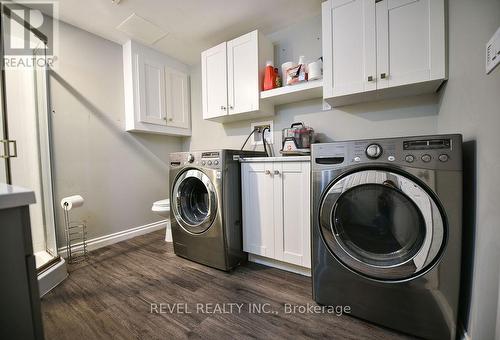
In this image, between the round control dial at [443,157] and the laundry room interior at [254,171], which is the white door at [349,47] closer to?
the laundry room interior at [254,171]

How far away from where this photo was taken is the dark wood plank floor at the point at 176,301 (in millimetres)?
1073

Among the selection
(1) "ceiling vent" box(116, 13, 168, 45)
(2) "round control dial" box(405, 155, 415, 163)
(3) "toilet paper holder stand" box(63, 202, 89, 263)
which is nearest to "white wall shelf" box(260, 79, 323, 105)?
(2) "round control dial" box(405, 155, 415, 163)

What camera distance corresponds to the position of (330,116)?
189 centimetres

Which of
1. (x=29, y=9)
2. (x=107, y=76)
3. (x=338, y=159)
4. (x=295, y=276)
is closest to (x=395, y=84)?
(x=338, y=159)

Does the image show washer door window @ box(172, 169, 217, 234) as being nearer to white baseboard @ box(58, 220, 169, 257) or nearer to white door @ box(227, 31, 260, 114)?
white door @ box(227, 31, 260, 114)

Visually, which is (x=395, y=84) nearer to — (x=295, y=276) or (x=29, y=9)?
(x=295, y=276)

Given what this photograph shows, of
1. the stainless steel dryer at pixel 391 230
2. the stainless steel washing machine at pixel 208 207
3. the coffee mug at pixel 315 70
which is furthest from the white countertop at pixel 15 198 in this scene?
the coffee mug at pixel 315 70

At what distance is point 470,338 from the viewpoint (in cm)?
88

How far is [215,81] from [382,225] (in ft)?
6.37

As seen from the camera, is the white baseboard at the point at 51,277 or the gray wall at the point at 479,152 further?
the white baseboard at the point at 51,277

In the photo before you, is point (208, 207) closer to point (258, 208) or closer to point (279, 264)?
point (258, 208)

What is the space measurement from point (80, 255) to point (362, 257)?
7.86ft

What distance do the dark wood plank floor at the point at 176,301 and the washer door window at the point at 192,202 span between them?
362 mm

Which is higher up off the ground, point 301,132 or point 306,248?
point 301,132
